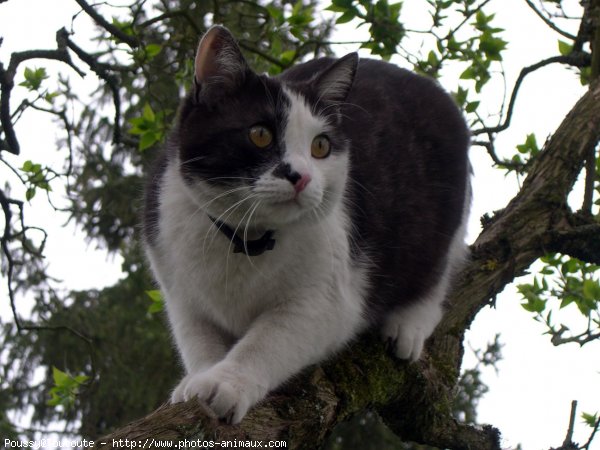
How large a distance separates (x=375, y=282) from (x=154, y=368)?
7.27 meters

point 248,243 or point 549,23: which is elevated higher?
point 549,23

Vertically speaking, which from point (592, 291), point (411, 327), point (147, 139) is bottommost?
point (411, 327)

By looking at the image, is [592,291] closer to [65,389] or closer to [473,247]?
[473,247]

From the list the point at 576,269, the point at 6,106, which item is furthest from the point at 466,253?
the point at 6,106

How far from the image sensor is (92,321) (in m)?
9.73

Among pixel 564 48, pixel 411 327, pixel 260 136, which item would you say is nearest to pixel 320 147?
pixel 260 136

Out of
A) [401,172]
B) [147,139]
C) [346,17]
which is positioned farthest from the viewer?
[147,139]

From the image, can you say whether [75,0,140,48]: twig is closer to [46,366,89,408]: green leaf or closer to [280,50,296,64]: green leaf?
[280,50,296,64]: green leaf

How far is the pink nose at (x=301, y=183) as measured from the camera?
2.25m

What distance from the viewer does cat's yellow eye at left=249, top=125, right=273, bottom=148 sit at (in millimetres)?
2361

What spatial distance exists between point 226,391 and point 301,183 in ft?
2.19

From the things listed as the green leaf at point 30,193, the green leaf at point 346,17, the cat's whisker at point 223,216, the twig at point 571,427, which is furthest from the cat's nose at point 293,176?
the green leaf at point 30,193

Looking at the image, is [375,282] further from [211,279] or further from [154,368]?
[154,368]

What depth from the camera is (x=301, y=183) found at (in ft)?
7.39
